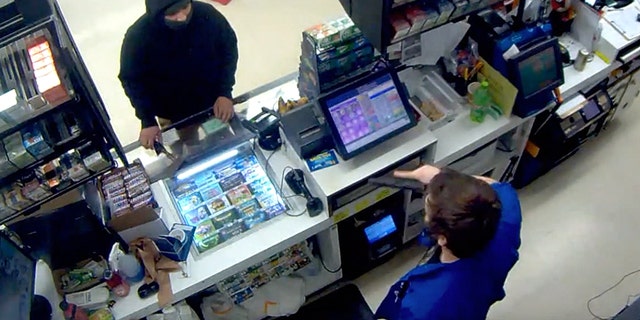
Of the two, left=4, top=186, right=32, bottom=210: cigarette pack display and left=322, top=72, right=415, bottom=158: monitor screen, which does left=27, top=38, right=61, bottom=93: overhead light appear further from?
left=322, top=72, right=415, bottom=158: monitor screen

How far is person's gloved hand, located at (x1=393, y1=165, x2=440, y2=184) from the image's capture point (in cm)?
253

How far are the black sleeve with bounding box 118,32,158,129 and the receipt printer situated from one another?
79cm

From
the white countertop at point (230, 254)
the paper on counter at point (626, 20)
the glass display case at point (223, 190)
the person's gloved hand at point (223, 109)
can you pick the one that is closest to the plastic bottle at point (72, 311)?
the white countertop at point (230, 254)

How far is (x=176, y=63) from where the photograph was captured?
10.00ft

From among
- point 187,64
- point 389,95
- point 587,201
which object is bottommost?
point 587,201

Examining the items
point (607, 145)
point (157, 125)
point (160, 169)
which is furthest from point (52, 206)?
point (607, 145)

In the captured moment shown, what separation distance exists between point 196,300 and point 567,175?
97.0 inches

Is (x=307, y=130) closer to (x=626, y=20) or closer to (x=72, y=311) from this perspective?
(x=72, y=311)

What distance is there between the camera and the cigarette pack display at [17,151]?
2268 millimetres

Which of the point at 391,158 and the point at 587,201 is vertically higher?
the point at 391,158

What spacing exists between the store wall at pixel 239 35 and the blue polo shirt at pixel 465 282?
2.56 m

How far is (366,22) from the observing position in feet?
8.79

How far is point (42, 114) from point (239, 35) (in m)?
2.77

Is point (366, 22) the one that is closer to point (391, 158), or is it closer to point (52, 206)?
point (391, 158)
